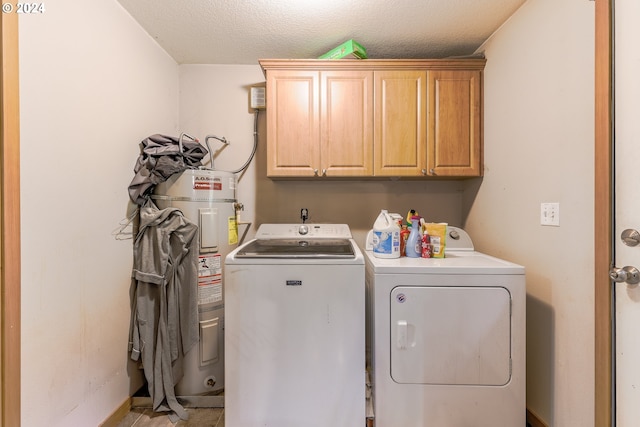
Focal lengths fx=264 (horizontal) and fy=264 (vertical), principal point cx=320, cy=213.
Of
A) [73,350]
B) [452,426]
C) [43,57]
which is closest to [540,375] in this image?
[452,426]

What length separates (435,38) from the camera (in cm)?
185

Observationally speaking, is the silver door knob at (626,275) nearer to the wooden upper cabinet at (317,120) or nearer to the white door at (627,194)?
the white door at (627,194)

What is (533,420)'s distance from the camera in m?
1.44

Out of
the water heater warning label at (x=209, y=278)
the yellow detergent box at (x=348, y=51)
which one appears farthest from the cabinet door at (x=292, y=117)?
the water heater warning label at (x=209, y=278)

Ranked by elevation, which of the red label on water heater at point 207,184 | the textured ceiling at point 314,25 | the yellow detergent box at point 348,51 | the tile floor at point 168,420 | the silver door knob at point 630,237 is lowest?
the tile floor at point 168,420

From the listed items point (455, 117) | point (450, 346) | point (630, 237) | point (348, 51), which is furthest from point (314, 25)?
point (450, 346)

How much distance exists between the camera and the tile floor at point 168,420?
1.53 m

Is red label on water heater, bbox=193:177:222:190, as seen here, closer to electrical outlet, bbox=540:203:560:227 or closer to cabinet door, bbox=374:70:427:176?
cabinet door, bbox=374:70:427:176

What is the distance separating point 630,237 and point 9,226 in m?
2.23

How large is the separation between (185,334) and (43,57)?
1.52 m

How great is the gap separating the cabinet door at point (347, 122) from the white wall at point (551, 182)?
84cm

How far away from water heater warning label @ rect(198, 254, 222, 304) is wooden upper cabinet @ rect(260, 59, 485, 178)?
27.6 inches

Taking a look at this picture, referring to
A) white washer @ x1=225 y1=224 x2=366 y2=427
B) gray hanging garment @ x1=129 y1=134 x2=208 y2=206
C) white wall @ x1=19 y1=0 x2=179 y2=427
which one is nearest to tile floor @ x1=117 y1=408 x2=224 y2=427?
white wall @ x1=19 y1=0 x2=179 y2=427

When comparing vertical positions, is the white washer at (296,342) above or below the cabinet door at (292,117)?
below
